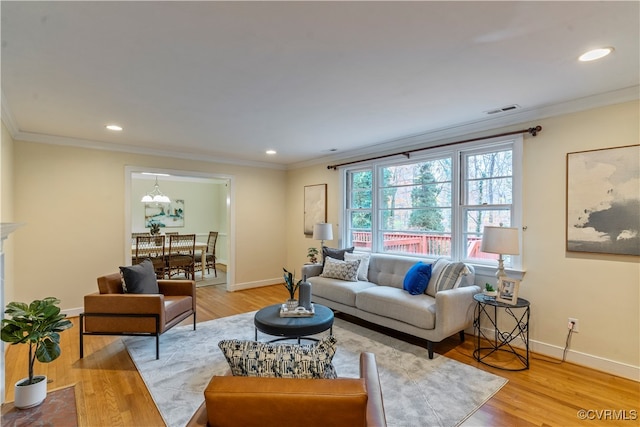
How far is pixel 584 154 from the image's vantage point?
290 cm

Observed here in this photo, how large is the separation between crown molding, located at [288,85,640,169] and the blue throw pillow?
5.40 ft

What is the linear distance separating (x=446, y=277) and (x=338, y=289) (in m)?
1.30

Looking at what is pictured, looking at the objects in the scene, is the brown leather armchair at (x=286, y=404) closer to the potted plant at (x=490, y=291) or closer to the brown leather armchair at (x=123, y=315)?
the brown leather armchair at (x=123, y=315)

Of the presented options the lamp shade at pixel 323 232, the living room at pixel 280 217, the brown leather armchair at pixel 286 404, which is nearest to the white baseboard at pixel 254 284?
the living room at pixel 280 217

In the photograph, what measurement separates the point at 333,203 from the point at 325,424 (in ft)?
15.0

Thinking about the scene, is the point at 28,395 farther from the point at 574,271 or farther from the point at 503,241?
the point at 574,271

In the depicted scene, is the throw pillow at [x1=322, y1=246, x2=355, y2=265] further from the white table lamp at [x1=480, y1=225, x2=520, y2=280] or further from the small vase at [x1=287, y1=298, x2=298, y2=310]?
the white table lamp at [x1=480, y1=225, x2=520, y2=280]

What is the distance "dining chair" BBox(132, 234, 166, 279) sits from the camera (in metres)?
5.96

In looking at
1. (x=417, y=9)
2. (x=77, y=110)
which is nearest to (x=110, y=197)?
(x=77, y=110)

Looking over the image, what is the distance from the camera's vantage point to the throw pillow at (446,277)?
3379 millimetres

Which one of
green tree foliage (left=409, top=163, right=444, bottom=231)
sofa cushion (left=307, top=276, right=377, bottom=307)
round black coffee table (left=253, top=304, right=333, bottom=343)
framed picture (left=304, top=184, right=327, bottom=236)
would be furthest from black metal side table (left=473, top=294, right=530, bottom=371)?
framed picture (left=304, top=184, right=327, bottom=236)

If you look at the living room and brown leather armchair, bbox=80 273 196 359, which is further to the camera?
brown leather armchair, bbox=80 273 196 359

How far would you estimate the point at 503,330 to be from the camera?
3396 mm

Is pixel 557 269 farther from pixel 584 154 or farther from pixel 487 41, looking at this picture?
pixel 487 41
